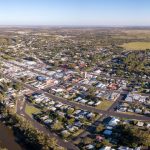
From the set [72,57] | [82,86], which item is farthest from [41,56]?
[82,86]

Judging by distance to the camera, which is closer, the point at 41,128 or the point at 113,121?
the point at 41,128

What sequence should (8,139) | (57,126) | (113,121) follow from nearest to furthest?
(8,139) < (57,126) < (113,121)

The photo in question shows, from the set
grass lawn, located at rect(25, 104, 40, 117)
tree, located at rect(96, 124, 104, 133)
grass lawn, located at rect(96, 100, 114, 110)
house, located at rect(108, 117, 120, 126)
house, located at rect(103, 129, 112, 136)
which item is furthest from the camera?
grass lawn, located at rect(96, 100, 114, 110)

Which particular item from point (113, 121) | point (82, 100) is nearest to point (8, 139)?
point (113, 121)

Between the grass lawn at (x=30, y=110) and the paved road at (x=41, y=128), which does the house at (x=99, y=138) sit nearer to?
the paved road at (x=41, y=128)

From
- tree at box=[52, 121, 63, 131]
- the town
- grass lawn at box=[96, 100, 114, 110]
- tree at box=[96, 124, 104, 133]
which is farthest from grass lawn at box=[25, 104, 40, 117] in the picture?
tree at box=[96, 124, 104, 133]

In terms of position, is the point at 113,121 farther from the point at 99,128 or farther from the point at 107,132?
the point at 107,132

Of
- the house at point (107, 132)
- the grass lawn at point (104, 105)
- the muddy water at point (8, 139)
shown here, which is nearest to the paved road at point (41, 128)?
the muddy water at point (8, 139)

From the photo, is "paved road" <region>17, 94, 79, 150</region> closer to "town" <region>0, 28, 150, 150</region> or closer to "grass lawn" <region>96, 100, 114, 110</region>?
"town" <region>0, 28, 150, 150</region>

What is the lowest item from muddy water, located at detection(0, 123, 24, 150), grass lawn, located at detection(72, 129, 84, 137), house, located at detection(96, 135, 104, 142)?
muddy water, located at detection(0, 123, 24, 150)

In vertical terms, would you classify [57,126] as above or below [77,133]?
above
